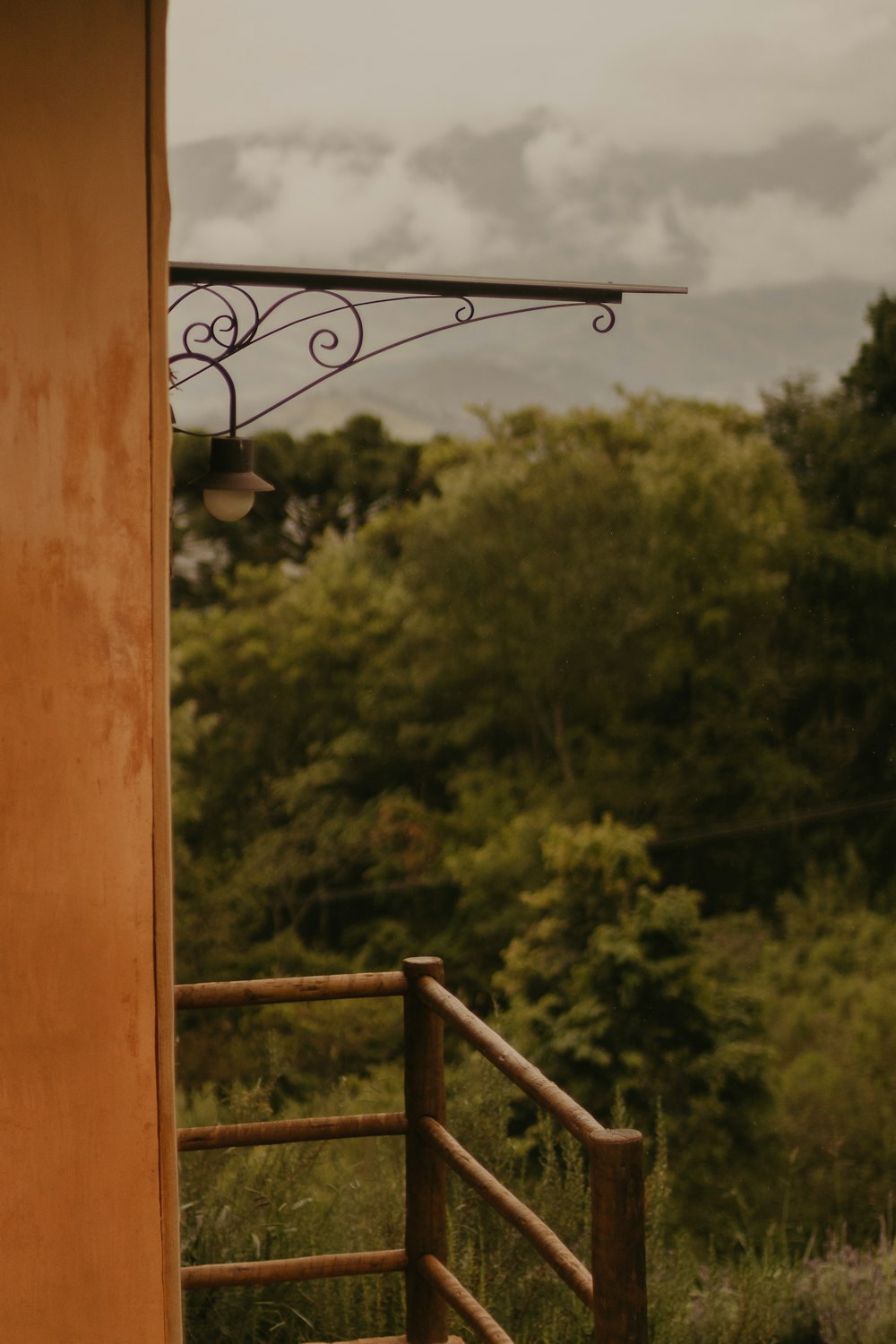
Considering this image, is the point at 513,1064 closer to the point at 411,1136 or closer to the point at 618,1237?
the point at 618,1237

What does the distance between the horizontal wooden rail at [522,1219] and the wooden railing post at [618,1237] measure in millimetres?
37

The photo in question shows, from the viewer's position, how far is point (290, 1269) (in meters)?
2.32

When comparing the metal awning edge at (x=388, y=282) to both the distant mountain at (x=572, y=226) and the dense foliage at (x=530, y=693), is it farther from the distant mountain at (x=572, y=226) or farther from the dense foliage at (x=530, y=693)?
the distant mountain at (x=572, y=226)

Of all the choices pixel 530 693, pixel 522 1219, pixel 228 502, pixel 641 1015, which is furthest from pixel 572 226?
pixel 522 1219

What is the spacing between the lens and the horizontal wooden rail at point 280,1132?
229 centimetres

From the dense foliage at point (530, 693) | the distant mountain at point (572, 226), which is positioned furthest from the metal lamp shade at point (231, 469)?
the distant mountain at point (572, 226)

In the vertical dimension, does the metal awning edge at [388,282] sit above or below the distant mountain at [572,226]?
below

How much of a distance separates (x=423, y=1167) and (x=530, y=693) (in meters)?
18.0

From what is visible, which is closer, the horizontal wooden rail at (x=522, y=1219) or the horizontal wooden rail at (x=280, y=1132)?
the horizontal wooden rail at (x=522, y=1219)

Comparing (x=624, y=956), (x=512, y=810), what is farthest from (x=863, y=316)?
(x=624, y=956)

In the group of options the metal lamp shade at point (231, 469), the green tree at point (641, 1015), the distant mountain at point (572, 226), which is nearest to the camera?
the metal lamp shade at point (231, 469)

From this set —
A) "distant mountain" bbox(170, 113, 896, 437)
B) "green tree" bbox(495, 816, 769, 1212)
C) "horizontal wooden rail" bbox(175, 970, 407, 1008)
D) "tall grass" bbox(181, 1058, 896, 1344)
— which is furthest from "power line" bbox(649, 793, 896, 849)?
"horizontal wooden rail" bbox(175, 970, 407, 1008)

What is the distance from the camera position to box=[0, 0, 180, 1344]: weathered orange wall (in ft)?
4.84

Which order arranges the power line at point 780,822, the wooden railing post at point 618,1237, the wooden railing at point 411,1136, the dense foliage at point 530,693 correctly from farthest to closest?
1. the power line at point 780,822
2. the dense foliage at point 530,693
3. the wooden railing at point 411,1136
4. the wooden railing post at point 618,1237
